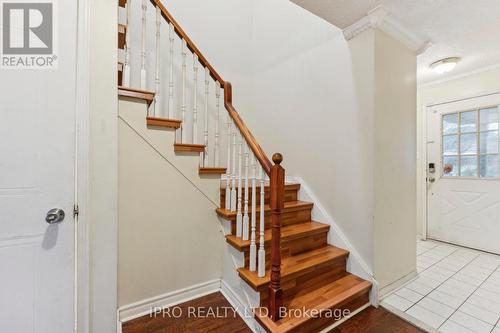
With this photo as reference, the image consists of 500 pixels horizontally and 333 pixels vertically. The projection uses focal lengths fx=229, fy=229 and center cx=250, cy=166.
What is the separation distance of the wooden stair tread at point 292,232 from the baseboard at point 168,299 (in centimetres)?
Result: 48

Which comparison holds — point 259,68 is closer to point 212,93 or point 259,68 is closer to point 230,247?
point 212,93

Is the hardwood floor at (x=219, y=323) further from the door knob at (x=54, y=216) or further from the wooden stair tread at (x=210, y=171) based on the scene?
the wooden stair tread at (x=210, y=171)

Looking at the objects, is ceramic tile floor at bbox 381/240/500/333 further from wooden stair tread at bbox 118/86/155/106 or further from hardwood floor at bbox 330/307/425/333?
Result: wooden stair tread at bbox 118/86/155/106

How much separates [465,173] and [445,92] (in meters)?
1.17

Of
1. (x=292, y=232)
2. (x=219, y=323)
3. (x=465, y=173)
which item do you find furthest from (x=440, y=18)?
(x=219, y=323)

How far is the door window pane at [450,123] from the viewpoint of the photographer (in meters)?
3.20

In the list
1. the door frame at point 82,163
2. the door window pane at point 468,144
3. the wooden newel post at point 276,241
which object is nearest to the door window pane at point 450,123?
the door window pane at point 468,144

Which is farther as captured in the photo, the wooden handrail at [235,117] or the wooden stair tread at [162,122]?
the wooden stair tread at [162,122]

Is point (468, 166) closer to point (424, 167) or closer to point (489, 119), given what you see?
point (424, 167)

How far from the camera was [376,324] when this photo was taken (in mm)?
1641

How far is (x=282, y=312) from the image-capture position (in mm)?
1512

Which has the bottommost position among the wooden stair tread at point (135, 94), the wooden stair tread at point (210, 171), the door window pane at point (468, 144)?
the wooden stair tread at point (210, 171)

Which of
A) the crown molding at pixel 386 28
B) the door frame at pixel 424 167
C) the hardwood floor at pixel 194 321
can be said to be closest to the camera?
the hardwood floor at pixel 194 321

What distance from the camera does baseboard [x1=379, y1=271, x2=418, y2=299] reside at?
1.94m
